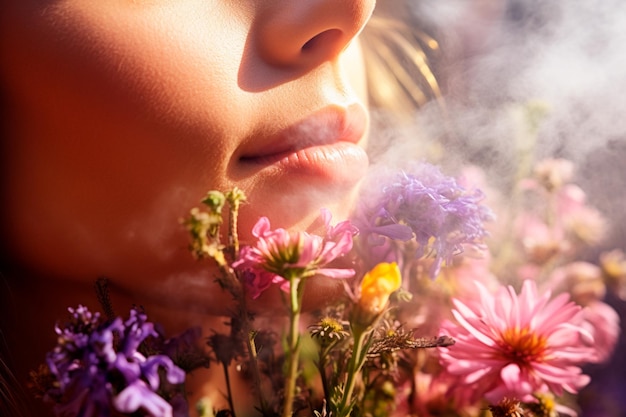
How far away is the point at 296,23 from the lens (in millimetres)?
647

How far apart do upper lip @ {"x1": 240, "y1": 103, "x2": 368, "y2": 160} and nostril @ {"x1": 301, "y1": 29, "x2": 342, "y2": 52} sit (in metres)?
0.06

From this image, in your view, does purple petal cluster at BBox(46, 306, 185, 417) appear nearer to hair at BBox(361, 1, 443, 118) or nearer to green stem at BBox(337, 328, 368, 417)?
green stem at BBox(337, 328, 368, 417)

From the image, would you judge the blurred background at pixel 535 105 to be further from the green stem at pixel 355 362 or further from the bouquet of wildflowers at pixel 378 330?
the green stem at pixel 355 362

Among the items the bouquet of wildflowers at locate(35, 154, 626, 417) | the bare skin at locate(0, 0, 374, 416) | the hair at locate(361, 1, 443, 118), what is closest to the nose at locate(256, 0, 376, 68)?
the bare skin at locate(0, 0, 374, 416)

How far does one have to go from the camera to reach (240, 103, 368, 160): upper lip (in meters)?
0.68

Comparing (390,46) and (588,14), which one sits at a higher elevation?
(390,46)

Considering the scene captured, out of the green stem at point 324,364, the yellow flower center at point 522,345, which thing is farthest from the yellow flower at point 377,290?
the yellow flower center at point 522,345

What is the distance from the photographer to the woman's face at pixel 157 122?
62 cm

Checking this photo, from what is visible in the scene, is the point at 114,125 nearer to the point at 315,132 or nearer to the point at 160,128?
the point at 160,128

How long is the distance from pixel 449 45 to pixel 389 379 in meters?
0.65

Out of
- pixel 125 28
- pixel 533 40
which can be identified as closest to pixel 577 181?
pixel 533 40

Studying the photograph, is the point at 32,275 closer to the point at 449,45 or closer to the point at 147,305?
the point at 147,305

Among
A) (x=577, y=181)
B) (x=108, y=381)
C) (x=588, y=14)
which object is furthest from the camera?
(x=577, y=181)

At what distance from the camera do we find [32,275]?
77cm
